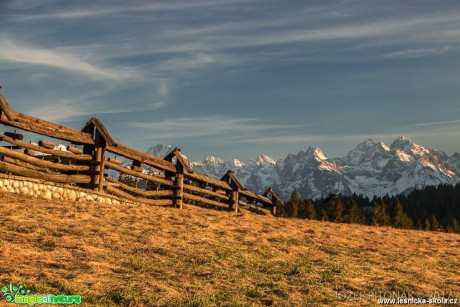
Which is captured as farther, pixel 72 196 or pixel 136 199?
pixel 136 199

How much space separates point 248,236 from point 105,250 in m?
4.87

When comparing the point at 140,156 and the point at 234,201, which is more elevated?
the point at 140,156

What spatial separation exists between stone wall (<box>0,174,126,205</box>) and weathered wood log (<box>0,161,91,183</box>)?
197 millimetres

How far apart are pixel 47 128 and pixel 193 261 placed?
10001 mm

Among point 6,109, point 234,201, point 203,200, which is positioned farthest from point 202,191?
point 6,109

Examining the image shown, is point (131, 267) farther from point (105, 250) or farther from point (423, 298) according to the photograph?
point (423, 298)

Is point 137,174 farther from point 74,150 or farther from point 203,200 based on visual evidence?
point 203,200

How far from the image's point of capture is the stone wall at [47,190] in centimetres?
1575

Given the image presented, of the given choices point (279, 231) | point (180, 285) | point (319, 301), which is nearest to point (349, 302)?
point (319, 301)

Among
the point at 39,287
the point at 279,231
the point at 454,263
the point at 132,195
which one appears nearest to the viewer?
the point at 39,287

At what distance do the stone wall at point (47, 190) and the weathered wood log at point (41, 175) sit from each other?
7.7 inches

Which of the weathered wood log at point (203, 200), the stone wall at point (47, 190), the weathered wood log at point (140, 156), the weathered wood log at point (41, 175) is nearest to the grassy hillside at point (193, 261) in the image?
the stone wall at point (47, 190)

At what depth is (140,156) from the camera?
68.7 feet

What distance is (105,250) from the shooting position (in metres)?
9.91
